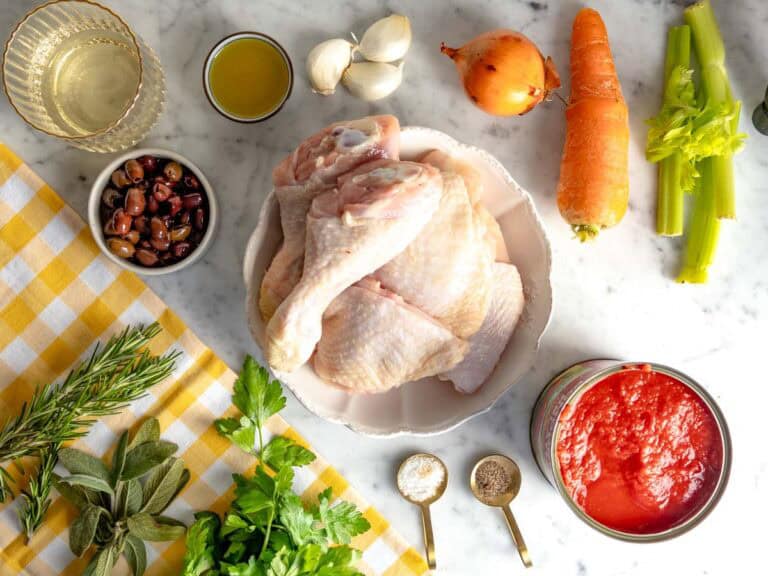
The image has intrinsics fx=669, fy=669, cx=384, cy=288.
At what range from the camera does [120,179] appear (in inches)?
62.9

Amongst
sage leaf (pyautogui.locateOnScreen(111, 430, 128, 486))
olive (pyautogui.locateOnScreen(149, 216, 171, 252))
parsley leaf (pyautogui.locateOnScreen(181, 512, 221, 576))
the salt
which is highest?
olive (pyautogui.locateOnScreen(149, 216, 171, 252))

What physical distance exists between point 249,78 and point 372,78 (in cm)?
31

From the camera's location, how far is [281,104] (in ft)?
5.38

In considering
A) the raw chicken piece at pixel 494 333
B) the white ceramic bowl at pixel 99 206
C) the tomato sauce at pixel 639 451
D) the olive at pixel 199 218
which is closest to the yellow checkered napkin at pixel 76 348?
the white ceramic bowl at pixel 99 206

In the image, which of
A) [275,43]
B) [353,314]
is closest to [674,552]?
[353,314]

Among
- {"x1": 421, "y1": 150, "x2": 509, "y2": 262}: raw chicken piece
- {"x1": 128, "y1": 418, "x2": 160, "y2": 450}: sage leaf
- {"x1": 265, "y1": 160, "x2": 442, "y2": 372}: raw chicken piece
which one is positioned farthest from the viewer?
{"x1": 128, "y1": 418, "x2": 160, "y2": 450}: sage leaf

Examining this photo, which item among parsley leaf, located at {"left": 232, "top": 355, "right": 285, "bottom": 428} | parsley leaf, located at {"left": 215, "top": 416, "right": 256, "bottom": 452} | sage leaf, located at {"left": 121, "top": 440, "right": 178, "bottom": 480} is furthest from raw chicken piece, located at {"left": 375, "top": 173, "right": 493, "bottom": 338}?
sage leaf, located at {"left": 121, "top": 440, "right": 178, "bottom": 480}

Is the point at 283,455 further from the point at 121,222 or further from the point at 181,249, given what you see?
the point at 121,222

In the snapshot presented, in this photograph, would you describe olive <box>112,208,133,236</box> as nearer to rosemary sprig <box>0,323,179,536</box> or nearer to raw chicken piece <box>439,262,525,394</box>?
rosemary sprig <box>0,323,179,536</box>

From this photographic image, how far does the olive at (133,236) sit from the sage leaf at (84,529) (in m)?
0.66

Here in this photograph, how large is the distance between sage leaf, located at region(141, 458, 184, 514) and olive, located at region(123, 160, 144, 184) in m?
0.70

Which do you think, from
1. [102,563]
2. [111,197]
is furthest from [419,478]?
[111,197]

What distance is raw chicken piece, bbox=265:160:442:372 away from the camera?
1329 mm

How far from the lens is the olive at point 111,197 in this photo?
5.25 feet
